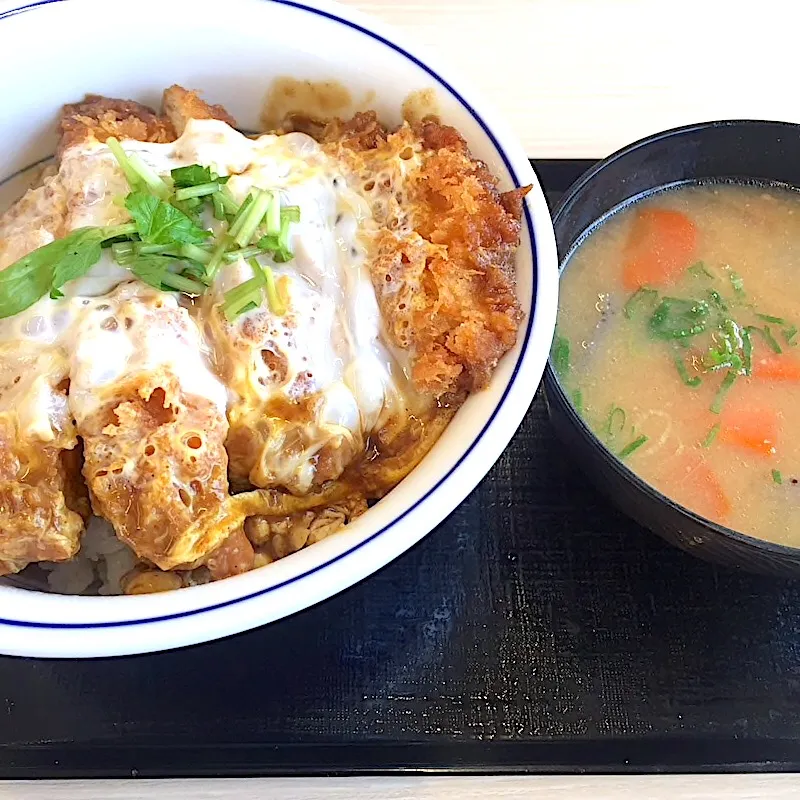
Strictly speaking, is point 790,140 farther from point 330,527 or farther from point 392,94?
point 330,527

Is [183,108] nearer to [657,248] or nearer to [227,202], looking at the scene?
[227,202]

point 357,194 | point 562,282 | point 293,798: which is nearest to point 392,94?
point 357,194

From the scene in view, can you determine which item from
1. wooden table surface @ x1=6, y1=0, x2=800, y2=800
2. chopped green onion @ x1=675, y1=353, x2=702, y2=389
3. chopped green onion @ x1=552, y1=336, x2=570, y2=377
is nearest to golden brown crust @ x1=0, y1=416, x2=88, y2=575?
chopped green onion @ x1=552, y1=336, x2=570, y2=377

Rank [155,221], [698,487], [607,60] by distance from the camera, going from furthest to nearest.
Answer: [607,60] → [698,487] → [155,221]

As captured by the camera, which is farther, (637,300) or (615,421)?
(637,300)

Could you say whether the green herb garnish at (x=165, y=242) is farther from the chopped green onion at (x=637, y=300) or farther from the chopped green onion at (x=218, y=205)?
the chopped green onion at (x=637, y=300)

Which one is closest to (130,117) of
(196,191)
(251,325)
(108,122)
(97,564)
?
(108,122)

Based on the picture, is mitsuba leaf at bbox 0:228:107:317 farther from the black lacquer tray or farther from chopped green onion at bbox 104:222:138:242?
the black lacquer tray
